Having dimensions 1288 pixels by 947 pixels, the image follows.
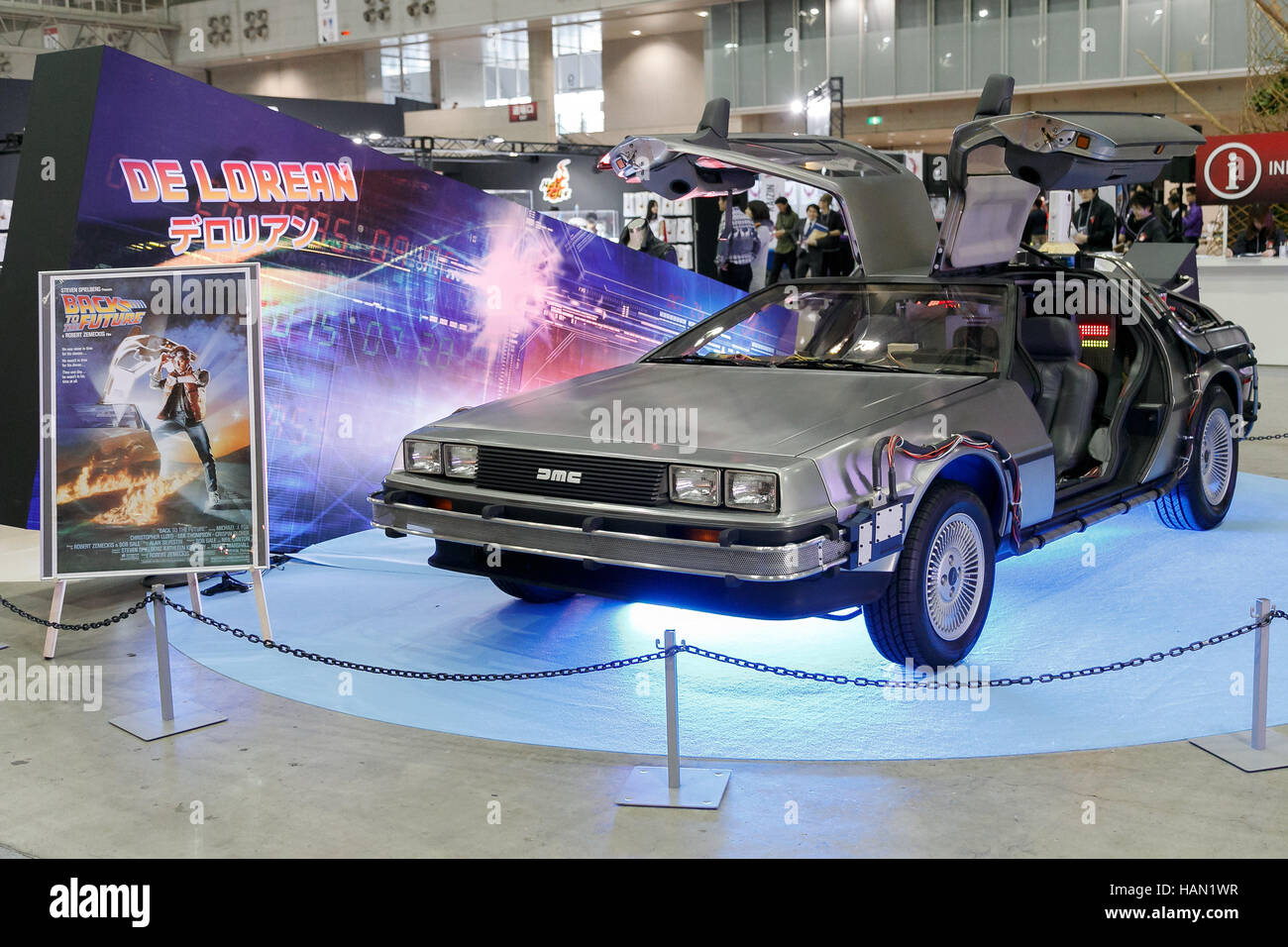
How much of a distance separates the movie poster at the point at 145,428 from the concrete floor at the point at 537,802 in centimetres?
91

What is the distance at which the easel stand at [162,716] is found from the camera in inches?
182

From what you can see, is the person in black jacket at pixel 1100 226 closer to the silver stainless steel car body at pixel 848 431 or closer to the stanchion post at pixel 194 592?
the silver stainless steel car body at pixel 848 431

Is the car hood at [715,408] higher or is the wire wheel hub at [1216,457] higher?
the car hood at [715,408]

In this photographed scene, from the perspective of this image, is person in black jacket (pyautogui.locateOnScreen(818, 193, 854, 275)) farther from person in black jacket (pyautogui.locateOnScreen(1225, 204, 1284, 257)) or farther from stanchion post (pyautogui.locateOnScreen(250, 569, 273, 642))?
stanchion post (pyautogui.locateOnScreen(250, 569, 273, 642))

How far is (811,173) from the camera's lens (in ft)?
19.4

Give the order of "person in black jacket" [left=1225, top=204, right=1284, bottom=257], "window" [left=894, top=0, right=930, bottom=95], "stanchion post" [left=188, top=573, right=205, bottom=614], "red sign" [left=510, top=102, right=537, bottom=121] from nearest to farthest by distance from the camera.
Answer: "stanchion post" [left=188, top=573, right=205, bottom=614], "person in black jacket" [left=1225, top=204, right=1284, bottom=257], "window" [left=894, top=0, right=930, bottom=95], "red sign" [left=510, top=102, right=537, bottom=121]

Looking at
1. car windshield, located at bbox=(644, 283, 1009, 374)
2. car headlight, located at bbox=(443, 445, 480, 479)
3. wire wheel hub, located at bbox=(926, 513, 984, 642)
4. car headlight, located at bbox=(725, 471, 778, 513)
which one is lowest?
wire wheel hub, located at bbox=(926, 513, 984, 642)

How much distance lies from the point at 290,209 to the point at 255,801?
12.2 feet

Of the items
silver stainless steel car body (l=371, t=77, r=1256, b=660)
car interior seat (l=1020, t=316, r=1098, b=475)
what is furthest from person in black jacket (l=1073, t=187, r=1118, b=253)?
car interior seat (l=1020, t=316, r=1098, b=475)

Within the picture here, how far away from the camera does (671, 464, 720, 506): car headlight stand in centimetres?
440

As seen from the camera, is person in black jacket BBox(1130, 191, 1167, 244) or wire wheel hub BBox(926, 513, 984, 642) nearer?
wire wheel hub BBox(926, 513, 984, 642)

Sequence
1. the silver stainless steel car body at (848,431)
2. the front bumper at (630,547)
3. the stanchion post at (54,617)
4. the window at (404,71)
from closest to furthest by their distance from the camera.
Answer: the front bumper at (630,547), the silver stainless steel car body at (848,431), the stanchion post at (54,617), the window at (404,71)

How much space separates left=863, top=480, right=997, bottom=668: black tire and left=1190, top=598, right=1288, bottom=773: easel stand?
0.98m

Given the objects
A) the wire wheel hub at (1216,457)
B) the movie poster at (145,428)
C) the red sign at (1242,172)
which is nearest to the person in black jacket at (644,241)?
the red sign at (1242,172)
